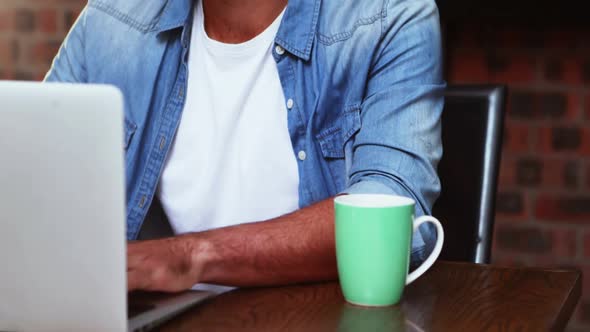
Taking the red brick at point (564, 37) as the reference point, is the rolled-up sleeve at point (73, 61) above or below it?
below

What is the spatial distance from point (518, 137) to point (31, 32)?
1.50 m

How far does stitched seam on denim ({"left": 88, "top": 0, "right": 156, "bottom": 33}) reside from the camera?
1.44 m

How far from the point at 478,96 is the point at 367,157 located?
276 mm

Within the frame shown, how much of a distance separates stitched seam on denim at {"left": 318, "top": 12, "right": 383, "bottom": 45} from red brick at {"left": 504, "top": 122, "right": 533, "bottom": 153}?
3.54ft

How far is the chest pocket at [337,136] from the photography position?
4.30ft

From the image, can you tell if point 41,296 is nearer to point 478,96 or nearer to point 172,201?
point 172,201

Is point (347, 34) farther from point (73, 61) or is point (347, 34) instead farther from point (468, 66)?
point (468, 66)

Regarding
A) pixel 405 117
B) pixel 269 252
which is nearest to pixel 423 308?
pixel 269 252

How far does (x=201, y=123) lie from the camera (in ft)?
4.53

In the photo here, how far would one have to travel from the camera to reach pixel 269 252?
1042 mm

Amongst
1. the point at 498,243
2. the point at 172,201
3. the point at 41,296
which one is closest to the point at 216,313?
the point at 41,296

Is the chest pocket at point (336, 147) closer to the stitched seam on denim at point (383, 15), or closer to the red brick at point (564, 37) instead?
the stitched seam on denim at point (383, 15)

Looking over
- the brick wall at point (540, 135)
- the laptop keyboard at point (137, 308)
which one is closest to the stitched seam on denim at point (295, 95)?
the laptop keyboard at point (137, 308)

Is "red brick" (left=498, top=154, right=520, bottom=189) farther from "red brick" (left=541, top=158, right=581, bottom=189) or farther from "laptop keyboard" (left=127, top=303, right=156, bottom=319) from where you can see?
"laptop keyboard" (left=127, top=303, right=156, bottom=319)
